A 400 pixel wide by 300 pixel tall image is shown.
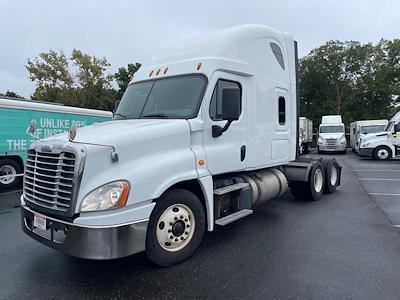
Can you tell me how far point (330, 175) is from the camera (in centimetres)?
843

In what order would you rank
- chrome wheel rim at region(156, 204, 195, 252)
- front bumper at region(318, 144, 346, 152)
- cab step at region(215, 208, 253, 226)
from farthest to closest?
1. front bumper at region(318, 144, 346, 152)
2. cab step at region(215, 208, 253, 226)
3. chrome wheel rim at region(156, 204, 195, 252)

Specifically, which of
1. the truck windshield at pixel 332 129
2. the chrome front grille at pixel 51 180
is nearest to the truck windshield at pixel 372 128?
the truck windshield at pixel 332 129

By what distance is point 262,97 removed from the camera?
5.65m

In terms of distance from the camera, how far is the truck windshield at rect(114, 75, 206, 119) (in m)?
4.41

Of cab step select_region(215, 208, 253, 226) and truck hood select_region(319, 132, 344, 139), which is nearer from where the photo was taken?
cab step select_region(215, 208, 253, 226)

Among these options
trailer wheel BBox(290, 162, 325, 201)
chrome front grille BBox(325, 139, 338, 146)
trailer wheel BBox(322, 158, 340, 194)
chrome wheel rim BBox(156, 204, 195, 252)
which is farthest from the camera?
chrome front grille BBox(325, 139, 338, 146)

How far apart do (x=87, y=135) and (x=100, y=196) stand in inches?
34.0

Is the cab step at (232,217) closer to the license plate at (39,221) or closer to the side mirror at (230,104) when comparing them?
the side mirror at (230,104)

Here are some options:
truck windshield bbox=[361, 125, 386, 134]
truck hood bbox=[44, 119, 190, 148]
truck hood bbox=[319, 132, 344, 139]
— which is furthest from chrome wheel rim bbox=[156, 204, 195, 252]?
truck hood bbox=[319, 132, 344, 139]

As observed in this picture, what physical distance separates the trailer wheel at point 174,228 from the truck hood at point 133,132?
75cm

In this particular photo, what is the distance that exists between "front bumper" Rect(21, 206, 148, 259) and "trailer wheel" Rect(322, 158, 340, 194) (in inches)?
242

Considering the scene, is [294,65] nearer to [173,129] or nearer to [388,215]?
[388,215]

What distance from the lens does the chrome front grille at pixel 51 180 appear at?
11.2 feet

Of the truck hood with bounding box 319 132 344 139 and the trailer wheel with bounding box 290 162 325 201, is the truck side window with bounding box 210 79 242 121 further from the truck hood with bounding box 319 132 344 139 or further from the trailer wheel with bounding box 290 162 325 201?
the truck hood with bounding box 319 132 344 139
